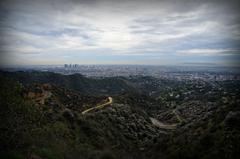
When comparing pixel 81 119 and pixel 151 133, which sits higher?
pixel 81 119

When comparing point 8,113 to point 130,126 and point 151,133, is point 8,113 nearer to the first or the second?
point 130,126

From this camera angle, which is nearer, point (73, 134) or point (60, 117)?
point (73, 134)

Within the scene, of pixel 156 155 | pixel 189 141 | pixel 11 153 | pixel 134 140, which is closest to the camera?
pixel 11 153

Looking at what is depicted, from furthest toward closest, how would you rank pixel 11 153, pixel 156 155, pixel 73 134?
pixel 73 134 → pixel 156 155 → pixel 11 153

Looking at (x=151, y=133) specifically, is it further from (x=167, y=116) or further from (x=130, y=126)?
(x=167, y=116)

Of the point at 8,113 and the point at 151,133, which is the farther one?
the point at 151,133

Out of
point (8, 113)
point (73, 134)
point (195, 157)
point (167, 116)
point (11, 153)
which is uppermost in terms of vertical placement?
point (8, 113)

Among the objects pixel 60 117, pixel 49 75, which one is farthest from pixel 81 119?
pixel 49 75

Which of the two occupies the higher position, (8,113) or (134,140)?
(8,113)

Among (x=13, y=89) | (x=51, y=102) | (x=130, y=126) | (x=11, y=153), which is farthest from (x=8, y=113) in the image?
(x=130, y=126)
